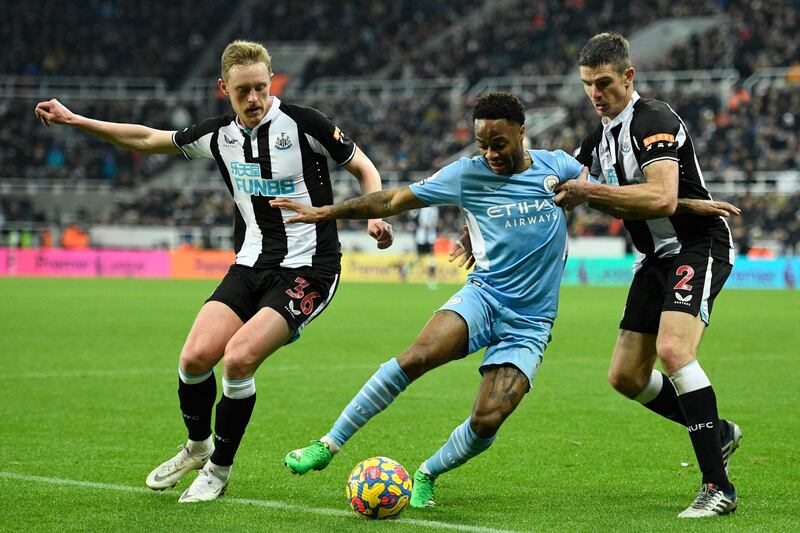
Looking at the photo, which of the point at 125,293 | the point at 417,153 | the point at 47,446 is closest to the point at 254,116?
the point at 47,446

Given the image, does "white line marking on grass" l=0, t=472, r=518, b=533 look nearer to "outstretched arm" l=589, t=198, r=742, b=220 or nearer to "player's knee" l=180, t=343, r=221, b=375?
"player's knee" l=180, t=343, r=221, b=375

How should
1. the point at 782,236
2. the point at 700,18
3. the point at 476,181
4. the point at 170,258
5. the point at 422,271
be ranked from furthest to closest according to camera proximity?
the point at 700,18 → the point at 170,258 → the point at 422,271 → the point at 782,236 → the point at 476,181

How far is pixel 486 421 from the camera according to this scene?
584 cm

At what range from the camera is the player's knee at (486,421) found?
19.1 ft

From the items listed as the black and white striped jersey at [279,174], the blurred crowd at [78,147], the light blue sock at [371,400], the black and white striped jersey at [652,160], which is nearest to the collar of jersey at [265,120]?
the black and white striped jersey at [279,174]

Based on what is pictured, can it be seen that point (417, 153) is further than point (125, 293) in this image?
Yes

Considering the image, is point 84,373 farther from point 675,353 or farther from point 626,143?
point 675,353

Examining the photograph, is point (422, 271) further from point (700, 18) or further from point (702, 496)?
point (702, 496)

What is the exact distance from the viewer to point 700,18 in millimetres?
39812

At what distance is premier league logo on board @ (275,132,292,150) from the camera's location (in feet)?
21.5

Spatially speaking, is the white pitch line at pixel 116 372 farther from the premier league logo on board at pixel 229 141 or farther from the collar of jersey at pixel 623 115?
the collar of jersey at pixel 623 115

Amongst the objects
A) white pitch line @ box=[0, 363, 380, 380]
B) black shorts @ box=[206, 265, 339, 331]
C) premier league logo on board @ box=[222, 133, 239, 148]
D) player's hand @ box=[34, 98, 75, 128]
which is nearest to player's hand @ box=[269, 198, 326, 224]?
black shorts @ box=[206, 265, 339, 331]

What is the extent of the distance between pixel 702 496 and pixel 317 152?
292 cm

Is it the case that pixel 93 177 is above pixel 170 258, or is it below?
above
